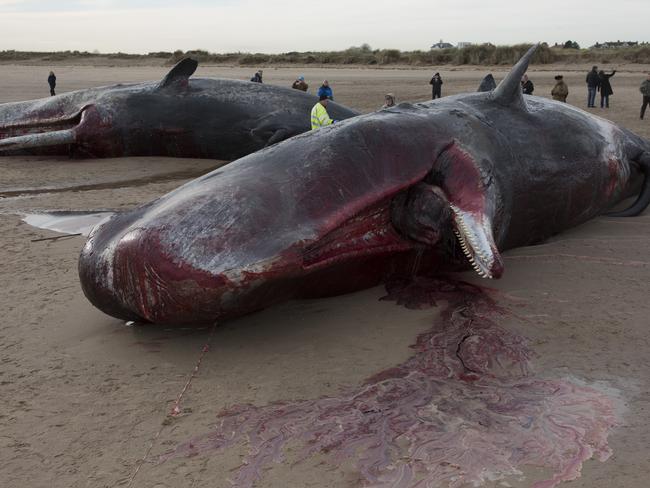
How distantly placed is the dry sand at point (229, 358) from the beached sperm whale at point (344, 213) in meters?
0.29

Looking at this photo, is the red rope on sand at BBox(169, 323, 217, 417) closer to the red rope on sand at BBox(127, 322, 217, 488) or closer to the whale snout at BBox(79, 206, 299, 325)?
the red rope on sand at BBox(127, 322, 217, 488)

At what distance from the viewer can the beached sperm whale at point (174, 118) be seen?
40.8 ft

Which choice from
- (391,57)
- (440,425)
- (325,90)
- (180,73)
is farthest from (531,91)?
(391,57)

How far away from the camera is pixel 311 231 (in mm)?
4898

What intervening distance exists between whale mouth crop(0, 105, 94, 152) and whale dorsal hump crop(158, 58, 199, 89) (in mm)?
1398

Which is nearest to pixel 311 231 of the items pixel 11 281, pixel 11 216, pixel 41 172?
pixel 11 281

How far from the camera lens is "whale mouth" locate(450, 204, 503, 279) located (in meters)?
5.06

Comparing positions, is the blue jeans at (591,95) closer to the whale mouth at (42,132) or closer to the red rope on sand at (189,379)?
the whale mouth at (42,132)

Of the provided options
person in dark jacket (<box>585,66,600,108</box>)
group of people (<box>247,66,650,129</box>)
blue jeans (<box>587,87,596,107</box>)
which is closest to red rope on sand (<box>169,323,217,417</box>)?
group of people (<box>247,66,650,129</box>)

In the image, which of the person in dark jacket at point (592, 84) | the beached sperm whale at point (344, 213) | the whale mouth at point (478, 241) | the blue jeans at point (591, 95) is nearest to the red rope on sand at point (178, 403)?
the beached sperm whale at point (344, 213)

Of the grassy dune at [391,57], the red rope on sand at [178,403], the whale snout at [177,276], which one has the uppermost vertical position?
the grassy dune at [391,57]

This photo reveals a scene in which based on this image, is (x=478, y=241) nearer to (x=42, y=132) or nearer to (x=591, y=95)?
(x=42, y=132)

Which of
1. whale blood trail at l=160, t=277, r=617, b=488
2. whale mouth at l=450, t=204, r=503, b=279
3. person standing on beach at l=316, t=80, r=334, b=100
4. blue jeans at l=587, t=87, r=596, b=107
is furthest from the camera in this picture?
blue jeans at l=587, t=87, r=596, b=107

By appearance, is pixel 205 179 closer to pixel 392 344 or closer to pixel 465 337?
pixel 392 344
